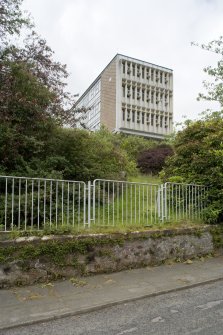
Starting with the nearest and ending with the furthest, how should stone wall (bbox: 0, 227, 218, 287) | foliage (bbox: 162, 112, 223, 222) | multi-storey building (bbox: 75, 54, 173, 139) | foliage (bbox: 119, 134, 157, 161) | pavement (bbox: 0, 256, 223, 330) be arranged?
pavement (bbox: 0, 256, 223, 330)
stone wall (bbox: 0, 227, 218, 287)
foliage (bbox: 162, 112, 223, 222)
foliage (bbox: 119, 134, 157, 161)
multi-storey building (bbox: 75, 54, 173, 139)

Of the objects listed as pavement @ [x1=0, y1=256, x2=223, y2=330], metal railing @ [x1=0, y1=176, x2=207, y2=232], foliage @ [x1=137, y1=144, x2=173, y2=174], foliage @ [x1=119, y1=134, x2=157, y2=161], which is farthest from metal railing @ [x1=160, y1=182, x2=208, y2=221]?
foliage @ [x1=119, y1=134, x2=157, y2=161]

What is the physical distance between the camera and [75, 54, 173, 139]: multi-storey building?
57.1 m

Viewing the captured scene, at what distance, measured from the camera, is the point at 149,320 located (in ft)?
13.9

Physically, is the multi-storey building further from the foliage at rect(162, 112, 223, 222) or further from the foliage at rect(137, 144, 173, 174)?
the foliage at rect(162, 112, 223, 222)

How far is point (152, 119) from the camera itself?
59938mm

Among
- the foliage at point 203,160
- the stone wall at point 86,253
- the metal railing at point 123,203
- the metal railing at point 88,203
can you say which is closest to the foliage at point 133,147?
the foliage at point 203,160

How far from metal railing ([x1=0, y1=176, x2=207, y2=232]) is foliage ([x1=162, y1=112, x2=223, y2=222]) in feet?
1.49

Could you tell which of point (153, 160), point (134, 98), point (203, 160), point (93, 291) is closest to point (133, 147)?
point (153, 160)

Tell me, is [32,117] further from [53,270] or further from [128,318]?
[128,318]

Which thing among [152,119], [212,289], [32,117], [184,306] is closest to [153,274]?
[212,289]

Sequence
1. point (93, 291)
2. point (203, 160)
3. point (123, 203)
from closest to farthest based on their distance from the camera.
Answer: point (93, 291), point (123, 203), point (203, 160)

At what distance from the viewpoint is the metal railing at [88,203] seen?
6.05m

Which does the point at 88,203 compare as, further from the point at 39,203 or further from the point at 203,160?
the point at 203,160

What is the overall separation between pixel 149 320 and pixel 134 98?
5625 cm
